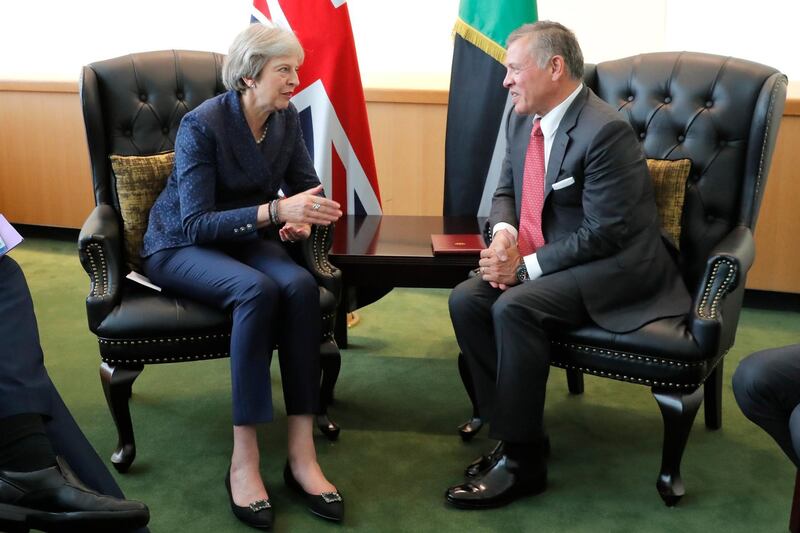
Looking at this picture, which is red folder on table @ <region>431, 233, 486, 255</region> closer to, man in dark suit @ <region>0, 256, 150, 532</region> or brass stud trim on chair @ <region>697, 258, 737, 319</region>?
brass stud trim on chair @ <region>697, 258, 737, 319</region>

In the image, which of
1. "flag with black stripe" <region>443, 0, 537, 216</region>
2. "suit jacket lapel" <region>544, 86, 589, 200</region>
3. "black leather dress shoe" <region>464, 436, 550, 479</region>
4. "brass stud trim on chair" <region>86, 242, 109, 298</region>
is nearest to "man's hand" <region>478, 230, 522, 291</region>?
"suit jacket lapel" <region>544, 86, 589, 200</region>

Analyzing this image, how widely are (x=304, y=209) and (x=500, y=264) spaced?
22.2 inches

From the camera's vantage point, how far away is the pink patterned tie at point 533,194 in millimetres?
2582

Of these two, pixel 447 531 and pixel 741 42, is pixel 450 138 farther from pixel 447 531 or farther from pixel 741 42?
pixel 447 531

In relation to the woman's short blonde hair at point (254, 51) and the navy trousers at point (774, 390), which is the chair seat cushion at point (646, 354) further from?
the woman's short blonde hair at point (254, 51)

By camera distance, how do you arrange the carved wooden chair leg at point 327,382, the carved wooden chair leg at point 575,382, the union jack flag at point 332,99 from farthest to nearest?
the union jack flag at point 332,99 < the carved wooden chair leg at point 575,382 < the carved wooden chair leg at point 327,382

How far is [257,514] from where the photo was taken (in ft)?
7.53

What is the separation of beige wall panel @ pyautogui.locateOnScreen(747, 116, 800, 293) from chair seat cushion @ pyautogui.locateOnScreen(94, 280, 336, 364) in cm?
243

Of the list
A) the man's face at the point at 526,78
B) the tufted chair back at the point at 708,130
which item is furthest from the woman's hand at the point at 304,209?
the tufted chair back at the point at 708,130

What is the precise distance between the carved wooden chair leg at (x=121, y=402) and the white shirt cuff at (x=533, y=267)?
1.11 meters

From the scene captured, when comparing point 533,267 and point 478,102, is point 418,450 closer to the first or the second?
point 533,267

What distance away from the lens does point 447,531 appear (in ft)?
7.47

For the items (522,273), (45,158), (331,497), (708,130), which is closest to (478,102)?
(708,130)

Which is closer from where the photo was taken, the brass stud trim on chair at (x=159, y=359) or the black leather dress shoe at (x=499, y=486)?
the black leather dress shoe at (x=499, y=486)
